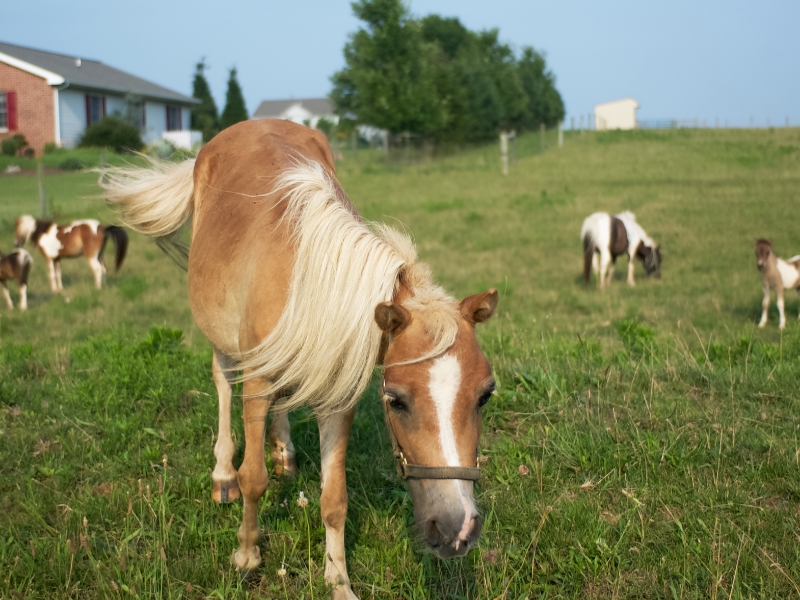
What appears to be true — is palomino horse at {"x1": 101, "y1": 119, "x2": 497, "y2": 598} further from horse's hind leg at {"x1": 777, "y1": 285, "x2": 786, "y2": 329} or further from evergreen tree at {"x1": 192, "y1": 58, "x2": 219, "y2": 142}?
evergreen tree at {"x1": 192, "y1": 58, "x2": 219, "y2": 142}

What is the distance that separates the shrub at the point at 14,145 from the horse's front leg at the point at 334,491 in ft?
97.6

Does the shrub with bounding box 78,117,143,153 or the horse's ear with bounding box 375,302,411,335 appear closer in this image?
the horse's ear with bounding box 375,302,411,335

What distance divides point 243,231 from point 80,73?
34681 mm

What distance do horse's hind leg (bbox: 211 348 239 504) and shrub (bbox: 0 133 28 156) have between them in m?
28.4

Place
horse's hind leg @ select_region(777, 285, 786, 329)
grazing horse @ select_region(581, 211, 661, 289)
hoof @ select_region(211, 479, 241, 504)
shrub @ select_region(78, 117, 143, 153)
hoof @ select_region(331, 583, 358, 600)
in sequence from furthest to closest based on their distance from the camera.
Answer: shrub @ select_region(78, 117, 143, 153) → grazing horse @ select_region(581, 211, 661, 289) → horse's hind leg @ select_region(777, 285, 786, 329) → hoof @ select_region(211, 479, 241, 504) → hoof @ select_region(331, 583, 358, 600)

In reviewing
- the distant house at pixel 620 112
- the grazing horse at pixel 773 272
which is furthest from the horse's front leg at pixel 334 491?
the distant house at pixel 620 112

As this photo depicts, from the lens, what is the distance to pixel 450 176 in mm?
26938

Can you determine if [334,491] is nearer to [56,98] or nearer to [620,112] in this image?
[56,98]

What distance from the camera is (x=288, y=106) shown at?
90.1 meters

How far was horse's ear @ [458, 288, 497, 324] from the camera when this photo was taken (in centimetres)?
245

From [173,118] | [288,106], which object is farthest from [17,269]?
[288,106]

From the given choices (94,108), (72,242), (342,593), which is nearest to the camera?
(342,593)

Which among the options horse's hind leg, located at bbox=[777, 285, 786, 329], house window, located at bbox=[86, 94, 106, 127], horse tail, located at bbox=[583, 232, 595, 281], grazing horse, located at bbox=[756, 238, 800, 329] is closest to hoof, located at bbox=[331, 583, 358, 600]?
horse's hind leg, located at bbox=[777, 285, 786, 329]

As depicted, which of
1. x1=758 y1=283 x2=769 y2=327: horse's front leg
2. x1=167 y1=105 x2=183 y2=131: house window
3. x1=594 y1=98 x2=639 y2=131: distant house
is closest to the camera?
x1=758 y1=283 x2=769 y2=327: horse's front leg
